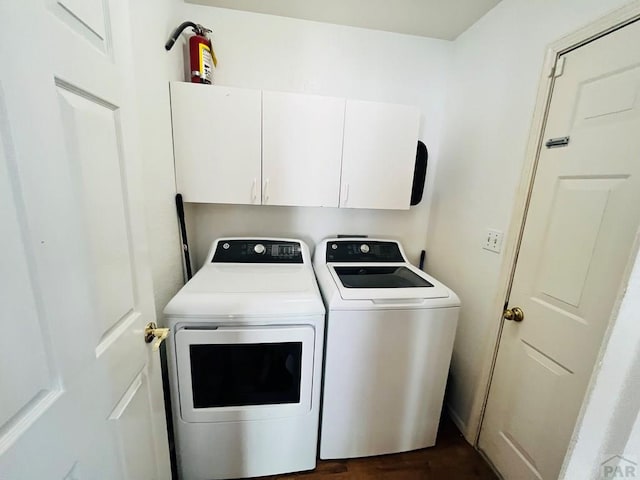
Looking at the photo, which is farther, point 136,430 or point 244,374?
point 244,374

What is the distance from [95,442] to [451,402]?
196cm

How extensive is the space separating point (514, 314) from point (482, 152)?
0.94 meters

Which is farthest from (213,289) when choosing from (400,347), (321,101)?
(321,101)

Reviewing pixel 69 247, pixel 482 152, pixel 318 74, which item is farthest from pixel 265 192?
pixel 482 152

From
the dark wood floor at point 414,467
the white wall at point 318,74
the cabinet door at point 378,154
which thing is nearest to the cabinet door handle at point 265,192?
the white wall at point 318,74

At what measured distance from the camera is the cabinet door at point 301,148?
4.78 ft

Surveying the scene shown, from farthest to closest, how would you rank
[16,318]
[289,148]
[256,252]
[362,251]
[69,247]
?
[362,251] < [256,252] < [289,148] < [69,247] < [16,318]

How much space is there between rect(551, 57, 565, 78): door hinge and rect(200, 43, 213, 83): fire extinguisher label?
1738mm

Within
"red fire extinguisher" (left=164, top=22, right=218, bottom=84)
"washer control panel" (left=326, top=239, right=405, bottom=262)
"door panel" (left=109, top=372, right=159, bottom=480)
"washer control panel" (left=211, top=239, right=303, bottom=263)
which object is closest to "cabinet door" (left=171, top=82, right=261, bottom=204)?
"red fire extinguisher" (left=164, top=22, right=218, bottom=84)

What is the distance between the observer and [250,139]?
146 centimetres

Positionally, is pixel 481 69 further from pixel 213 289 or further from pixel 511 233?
pixel 213 289

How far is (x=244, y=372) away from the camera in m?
1.22

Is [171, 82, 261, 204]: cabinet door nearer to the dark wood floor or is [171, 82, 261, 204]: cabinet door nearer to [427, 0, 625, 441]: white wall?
[427, 0, 625, 441]: white wall

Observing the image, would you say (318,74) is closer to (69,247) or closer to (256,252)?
(256,252)
